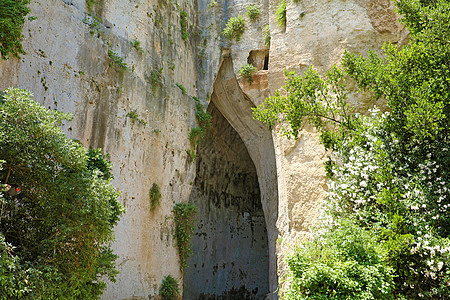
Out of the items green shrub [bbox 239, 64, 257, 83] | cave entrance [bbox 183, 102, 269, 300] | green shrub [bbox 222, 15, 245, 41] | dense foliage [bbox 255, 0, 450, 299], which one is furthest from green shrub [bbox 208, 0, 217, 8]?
dense foliage [bbox 255, 0, 450, 299]

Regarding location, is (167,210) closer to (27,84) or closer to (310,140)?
(310,140)

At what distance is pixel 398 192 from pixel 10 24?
9251mm

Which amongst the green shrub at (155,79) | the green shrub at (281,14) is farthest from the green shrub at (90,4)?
the green shrub at (281,14)

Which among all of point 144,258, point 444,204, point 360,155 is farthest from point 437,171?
point 144,258

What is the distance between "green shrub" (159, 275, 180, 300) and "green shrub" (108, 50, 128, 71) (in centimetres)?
740

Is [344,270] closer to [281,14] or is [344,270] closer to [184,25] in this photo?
[281,14]

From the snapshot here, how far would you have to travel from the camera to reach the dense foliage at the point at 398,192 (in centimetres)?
771

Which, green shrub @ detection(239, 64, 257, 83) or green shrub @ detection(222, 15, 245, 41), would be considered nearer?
green shrub @ detection(239, 64, 257, 83)

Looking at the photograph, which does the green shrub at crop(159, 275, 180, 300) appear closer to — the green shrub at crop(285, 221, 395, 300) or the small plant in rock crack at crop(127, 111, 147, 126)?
the small plant in rock crack at crop(127, 111, 147, 126)

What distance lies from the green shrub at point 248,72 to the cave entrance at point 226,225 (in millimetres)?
3106

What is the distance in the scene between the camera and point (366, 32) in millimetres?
13656

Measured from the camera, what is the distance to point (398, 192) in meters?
8.74

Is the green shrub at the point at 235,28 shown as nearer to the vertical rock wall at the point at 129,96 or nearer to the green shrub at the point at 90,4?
the vertical rock wall at the point at 129,96

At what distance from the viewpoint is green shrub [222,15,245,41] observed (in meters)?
18.2
